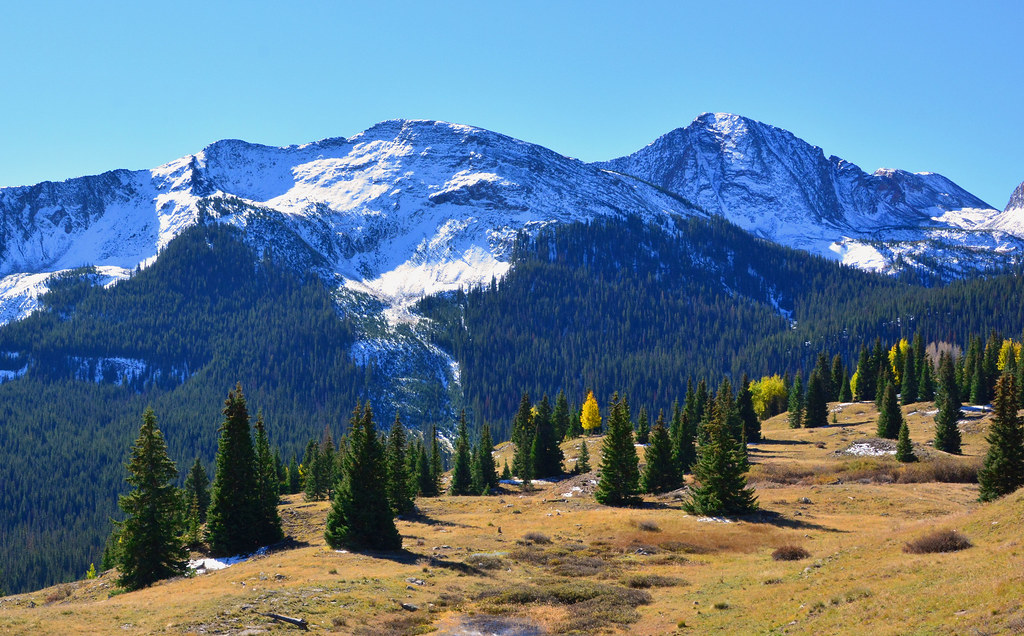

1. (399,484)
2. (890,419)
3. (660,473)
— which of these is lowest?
(660,473)

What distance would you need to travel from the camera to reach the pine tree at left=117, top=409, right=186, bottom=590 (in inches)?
2014

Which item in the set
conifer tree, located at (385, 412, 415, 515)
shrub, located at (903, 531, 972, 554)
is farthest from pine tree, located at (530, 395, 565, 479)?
shrub, located at (903, 531, 972, 554)

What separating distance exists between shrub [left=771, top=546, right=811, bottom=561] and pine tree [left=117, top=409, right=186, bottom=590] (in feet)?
137

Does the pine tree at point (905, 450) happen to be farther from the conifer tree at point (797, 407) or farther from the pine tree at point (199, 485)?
the pine tree at point (199, 485)

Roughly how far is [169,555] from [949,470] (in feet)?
261

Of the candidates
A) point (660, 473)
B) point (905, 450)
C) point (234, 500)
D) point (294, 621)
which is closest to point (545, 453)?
point (660, 473)

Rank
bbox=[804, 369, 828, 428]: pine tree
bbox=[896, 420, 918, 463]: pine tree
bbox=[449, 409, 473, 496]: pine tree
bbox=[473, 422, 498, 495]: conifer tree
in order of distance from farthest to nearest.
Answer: bbox=[804, 369, 828, 428]: pine tree, bbox=[449, 409, 473, 496]: pine tree, bbox=[473, 422, 498, 495]: conifer tree, bbox=[896, 420, 918, 463]: pine tree

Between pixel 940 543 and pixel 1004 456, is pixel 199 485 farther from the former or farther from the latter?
pixel 1004 456

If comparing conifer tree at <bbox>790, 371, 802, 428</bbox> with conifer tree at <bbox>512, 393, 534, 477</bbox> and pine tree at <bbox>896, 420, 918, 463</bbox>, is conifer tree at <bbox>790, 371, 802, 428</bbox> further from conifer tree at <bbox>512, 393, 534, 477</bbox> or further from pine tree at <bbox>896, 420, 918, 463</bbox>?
conifer tree at <bbox>512, 393, 534, 477</bbox>

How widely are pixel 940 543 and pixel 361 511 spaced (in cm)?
3706

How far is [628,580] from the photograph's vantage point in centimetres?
4431

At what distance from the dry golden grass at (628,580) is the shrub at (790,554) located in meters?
0.77

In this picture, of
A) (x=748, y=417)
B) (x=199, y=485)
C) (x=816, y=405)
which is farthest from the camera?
(x=816, y=405)

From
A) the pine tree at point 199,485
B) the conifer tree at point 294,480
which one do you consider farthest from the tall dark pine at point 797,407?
the pine tree at point 199,485
